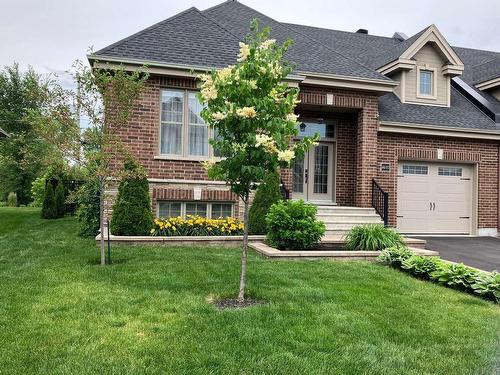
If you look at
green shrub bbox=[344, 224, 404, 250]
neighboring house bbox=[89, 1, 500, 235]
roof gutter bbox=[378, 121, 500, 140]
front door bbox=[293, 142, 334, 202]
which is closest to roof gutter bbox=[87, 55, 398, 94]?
neighboring house bbox=[89, 1, 500, 235]

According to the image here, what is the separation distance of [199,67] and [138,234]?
4117mm

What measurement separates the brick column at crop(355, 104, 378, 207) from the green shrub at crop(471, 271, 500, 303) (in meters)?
6.25

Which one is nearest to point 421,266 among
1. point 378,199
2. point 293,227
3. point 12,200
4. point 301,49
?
point 293,227

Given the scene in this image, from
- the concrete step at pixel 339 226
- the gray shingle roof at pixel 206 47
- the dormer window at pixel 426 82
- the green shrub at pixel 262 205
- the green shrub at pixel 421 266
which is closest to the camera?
the green shrub at pixel 421 266

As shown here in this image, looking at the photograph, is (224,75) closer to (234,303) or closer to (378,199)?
(234,303)

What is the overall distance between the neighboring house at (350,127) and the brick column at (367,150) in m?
0.03

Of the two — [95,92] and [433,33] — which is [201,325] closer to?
[95,92]

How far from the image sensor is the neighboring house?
10.6 metres

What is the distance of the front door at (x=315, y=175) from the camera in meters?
13.2

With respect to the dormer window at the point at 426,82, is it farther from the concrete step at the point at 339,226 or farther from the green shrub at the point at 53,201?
the green shrub at the point at 53,201

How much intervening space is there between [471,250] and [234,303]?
7688mm

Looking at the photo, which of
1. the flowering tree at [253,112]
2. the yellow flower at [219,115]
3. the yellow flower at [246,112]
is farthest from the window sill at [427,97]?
the yellow flower at [219,115]

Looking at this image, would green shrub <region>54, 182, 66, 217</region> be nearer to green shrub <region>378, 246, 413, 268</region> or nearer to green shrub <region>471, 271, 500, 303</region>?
green shrub <region>378, 246, 413, 268</region>

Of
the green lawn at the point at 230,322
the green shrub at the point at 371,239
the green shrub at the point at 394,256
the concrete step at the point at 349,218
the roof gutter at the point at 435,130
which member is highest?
the roof gutter at the point at 435,130
